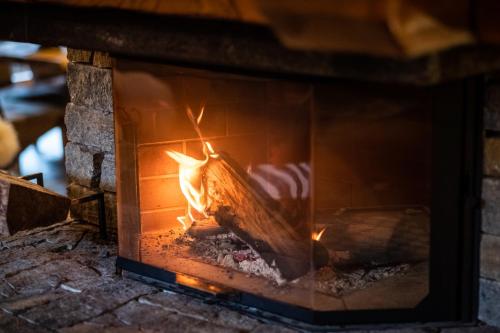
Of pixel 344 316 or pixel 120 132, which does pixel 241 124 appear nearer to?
pixel 120 132

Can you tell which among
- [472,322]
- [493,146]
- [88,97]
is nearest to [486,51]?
[493,146]

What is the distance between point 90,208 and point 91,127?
0.49 meters

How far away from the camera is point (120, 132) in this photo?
10.7ft

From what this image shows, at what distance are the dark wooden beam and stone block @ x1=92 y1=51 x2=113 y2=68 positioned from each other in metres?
0.54

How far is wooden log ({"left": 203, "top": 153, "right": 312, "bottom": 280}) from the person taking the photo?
9.84 feet


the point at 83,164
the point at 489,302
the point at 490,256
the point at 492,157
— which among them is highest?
the point at 492,157

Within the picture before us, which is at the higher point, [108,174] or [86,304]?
[108,174]

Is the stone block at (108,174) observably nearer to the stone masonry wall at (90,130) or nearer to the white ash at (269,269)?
the stone masonry wall at (90,130)

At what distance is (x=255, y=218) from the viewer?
10.3 ft

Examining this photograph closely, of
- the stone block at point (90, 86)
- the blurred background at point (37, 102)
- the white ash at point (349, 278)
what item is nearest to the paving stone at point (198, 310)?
the white ash at point (349, 278)

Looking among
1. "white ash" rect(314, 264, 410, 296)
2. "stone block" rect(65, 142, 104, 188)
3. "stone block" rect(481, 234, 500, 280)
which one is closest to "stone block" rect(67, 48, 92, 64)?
"stone block" rect(65, 142, 104, 188)

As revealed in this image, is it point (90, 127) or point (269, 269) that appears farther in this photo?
point (90, 127)

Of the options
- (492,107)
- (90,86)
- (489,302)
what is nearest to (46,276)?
(90,86)

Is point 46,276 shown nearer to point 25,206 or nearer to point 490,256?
point 25,206
